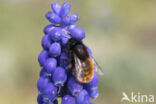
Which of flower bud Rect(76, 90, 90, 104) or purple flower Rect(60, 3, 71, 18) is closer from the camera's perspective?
flower bud Rect(76, 90, 90, 104)

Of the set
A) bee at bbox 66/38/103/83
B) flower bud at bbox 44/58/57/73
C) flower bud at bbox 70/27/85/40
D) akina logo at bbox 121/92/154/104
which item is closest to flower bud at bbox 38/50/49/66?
flower bud at bbox 44/58/57/73

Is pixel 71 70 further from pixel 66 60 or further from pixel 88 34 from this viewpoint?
pixel 88 34

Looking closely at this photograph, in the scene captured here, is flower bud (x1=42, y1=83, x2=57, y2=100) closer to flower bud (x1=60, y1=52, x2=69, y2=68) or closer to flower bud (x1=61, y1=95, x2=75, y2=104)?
flower bud (x1=61, y1=95, x2=75, y2=104)

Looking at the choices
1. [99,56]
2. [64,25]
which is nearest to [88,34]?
[99,56]

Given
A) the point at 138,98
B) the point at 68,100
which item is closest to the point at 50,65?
the point at 68,100

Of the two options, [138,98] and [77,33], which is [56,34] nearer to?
[77,33]
